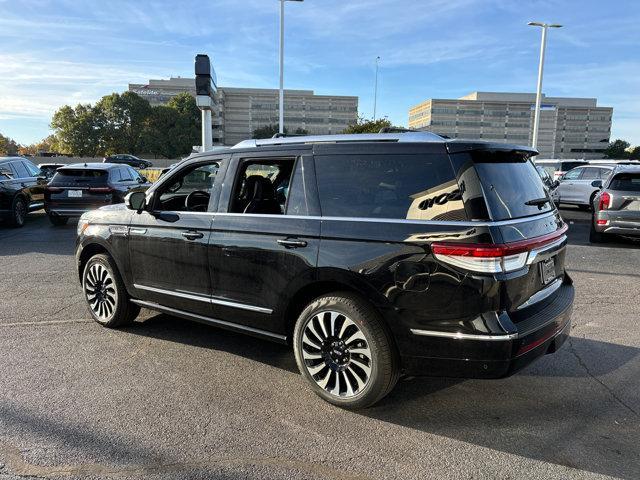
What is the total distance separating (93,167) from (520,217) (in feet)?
38.7

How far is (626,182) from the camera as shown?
393 inches

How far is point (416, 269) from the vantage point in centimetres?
304

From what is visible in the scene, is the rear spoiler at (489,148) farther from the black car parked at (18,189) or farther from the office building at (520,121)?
the office building at (520,121)

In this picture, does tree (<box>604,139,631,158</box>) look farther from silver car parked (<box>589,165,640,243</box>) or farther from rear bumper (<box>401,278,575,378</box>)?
rear bumper (<box>401,278,575,378</box>)

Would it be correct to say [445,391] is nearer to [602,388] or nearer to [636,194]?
[602,388]

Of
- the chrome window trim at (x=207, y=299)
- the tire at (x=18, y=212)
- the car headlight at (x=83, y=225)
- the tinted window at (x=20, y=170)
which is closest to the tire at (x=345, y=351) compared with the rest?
the chrome window trim at (x=207, y=299)

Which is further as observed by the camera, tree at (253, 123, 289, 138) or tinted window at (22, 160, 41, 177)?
tree at (253, 123, 289, 138)

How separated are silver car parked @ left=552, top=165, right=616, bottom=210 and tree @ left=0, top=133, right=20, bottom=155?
9975cm

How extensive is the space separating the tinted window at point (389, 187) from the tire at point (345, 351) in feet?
2.09

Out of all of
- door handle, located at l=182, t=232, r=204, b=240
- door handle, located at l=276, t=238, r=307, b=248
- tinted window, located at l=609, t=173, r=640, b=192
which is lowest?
door handle, located at l=182, t=232, r=204, b=240

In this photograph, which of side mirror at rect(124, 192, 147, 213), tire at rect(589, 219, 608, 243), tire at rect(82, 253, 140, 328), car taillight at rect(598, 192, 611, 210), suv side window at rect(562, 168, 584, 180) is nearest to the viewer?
side mirror at rect(124, 192, 147, 213)

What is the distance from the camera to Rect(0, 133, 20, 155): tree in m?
95.0

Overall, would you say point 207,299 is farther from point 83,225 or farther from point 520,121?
point 520,121

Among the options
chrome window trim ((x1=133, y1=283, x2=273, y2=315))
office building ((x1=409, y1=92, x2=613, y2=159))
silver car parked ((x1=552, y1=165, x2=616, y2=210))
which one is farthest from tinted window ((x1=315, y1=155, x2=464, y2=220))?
office building ((x1=409, y1=92, x2=613, y2=159))
